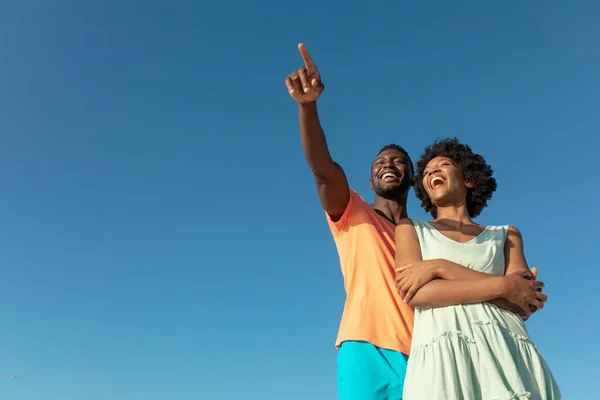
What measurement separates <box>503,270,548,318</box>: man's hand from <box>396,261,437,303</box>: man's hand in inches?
20.3

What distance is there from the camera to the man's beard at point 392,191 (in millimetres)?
5586

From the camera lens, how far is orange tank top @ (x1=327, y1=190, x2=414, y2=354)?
4.34 metres

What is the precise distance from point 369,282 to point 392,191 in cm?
130

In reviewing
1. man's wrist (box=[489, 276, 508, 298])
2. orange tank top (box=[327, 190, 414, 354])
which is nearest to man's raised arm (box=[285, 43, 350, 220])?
orange tank top (box=[327, 190, 414, 354])

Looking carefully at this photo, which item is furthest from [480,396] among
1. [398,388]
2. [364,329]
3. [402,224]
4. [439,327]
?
[402,224]

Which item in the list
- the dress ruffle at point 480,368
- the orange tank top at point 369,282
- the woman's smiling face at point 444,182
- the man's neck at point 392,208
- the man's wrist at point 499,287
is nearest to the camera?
the dress ruffle at point 480,368

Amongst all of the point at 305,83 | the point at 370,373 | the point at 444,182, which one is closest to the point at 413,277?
the point at 370,373

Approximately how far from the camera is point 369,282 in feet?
15.1

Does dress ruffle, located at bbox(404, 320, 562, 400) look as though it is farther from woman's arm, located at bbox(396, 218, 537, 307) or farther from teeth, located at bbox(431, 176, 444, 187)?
teeth, located at bbox(431, 176, 444, 187)

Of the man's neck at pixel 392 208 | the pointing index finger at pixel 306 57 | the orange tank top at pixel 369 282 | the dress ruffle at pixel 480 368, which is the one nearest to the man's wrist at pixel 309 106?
the pointing index finger at pixel 306 57

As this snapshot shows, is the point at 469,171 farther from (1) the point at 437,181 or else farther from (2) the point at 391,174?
(2) the point at 391,174

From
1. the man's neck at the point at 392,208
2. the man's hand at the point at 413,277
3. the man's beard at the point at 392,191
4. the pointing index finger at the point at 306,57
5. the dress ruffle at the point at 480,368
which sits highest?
the pointing index finger at the point at 306,57

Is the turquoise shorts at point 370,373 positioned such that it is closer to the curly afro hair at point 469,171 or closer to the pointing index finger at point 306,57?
the curly afro hair at point 469,171

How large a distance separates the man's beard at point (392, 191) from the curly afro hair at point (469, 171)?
339 millimetres
